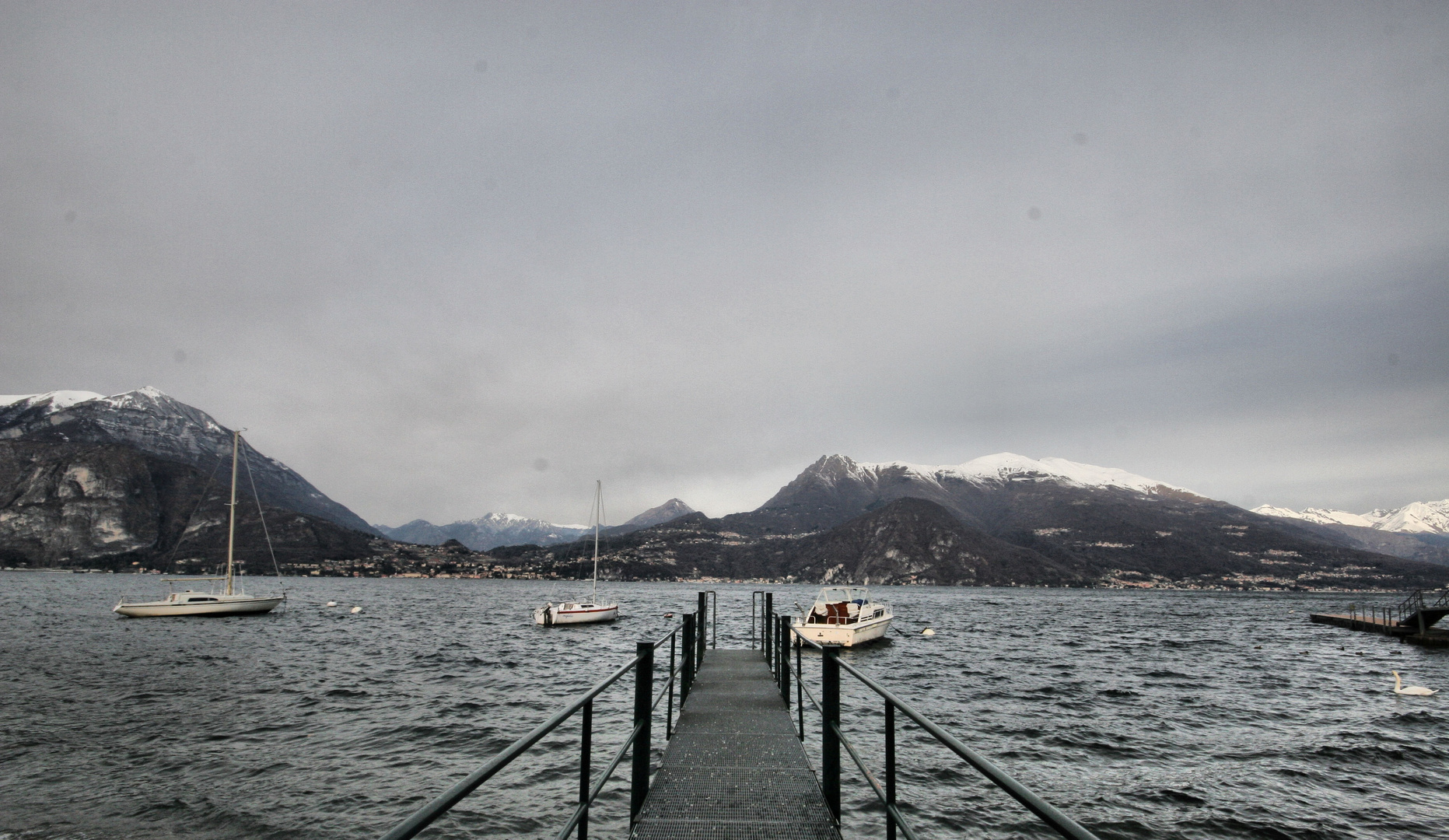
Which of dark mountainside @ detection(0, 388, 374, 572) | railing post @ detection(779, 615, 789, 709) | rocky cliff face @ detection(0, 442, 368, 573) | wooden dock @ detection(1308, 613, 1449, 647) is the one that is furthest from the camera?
dark mountainside @ detection(0, 388, 374, 572)

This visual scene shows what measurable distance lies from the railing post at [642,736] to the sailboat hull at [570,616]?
48.6 meters

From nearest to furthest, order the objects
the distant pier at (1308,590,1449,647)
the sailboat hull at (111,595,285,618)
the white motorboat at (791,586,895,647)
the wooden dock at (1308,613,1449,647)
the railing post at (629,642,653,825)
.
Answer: the railing post at (629,642,653,825) < the white motorboat at (791,586,895,647) < the wooden dock at (1308,613,1449,647) < the distant pier at (1308,590,1449,647) < the sailboat hull at (111,595,285,618)

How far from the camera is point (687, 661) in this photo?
10.8m

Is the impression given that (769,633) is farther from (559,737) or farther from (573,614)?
(573,614)

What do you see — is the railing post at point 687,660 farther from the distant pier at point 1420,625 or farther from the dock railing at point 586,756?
the distant pier at point 1420,625

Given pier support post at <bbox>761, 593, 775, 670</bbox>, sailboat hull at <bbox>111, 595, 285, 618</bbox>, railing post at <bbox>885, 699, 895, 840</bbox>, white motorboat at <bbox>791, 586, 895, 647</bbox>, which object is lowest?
sailboat hull at <bbox>111, 595, 285, 618</bbox>

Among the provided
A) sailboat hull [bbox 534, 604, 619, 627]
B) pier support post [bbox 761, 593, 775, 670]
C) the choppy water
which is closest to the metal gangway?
the choppy water

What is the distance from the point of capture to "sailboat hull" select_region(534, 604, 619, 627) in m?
51.8

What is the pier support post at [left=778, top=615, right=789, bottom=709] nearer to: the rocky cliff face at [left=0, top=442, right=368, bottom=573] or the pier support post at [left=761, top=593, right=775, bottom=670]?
the pier support post at [left=761, top=593, right=775, bottom=670]

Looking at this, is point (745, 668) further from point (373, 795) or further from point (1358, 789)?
point (1358, 789)

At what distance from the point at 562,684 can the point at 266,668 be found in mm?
13722

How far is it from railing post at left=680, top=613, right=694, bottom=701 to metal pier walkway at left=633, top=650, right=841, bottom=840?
27 cm

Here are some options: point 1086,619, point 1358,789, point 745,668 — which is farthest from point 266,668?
point 1086,619

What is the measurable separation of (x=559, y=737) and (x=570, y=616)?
3735cm
